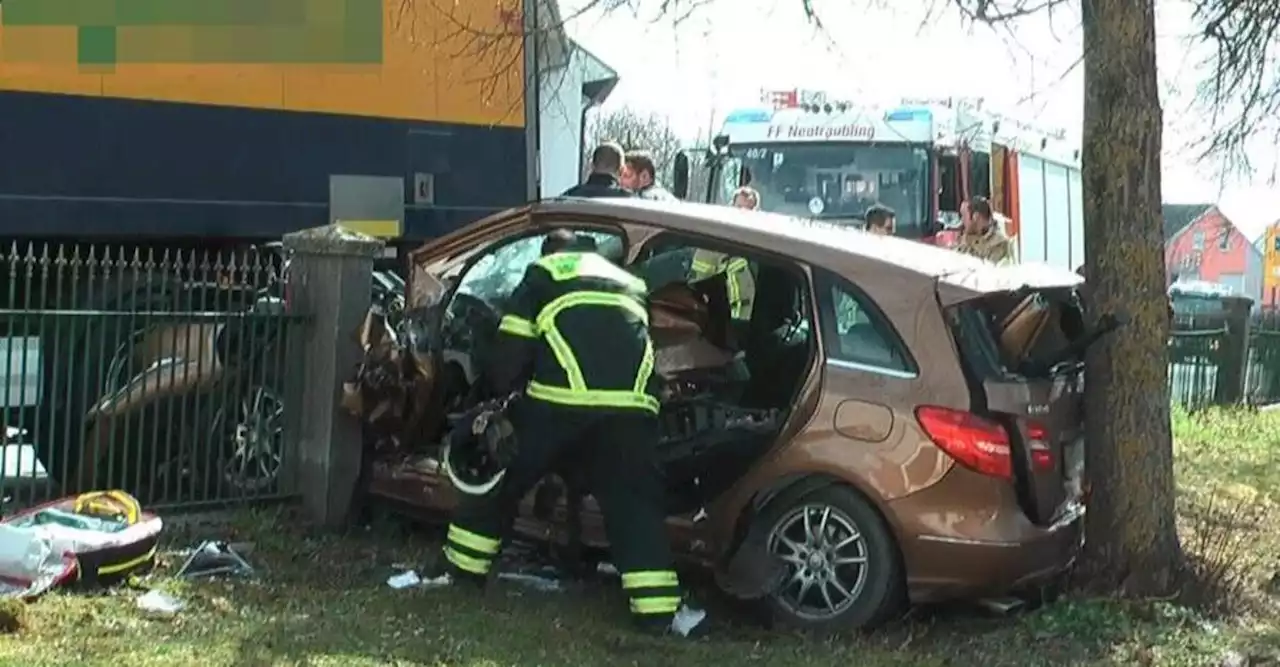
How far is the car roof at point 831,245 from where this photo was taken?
229 inches

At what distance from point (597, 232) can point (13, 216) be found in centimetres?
326

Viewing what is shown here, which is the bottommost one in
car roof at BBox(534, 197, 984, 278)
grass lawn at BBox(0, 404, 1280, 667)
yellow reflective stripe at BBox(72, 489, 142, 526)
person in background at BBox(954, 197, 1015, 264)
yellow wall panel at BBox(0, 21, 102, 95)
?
grass lawn at BBox(0, 404, 1280, 667)

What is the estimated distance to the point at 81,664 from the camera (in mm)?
4812

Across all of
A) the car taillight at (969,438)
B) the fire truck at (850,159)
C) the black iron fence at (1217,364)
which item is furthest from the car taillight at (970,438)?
the black iron fence at (1217,364)

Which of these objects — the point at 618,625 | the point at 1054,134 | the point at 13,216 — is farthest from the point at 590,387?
the point at 1054,134

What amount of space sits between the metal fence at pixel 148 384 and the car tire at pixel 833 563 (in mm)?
2671

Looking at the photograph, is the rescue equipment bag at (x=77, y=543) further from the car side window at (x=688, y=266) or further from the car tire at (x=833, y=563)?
the car tire at (x=833, y=563)

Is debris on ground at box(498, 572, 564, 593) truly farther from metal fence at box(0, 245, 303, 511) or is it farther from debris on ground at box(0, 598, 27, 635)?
debris on ground at box(0, 598, 27, 635)

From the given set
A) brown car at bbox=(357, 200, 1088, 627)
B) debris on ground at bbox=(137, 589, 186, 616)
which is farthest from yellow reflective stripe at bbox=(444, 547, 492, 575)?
debris on ground at bbox=(137, 589, 186, 616)

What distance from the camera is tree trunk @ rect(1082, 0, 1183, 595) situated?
622 cm

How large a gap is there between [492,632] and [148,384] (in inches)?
95.6

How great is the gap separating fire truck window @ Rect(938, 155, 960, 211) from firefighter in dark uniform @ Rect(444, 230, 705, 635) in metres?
7.73

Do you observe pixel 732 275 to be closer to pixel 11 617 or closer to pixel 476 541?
Result: pixel 476 541

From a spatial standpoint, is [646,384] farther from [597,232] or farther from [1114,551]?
[1114,551]
